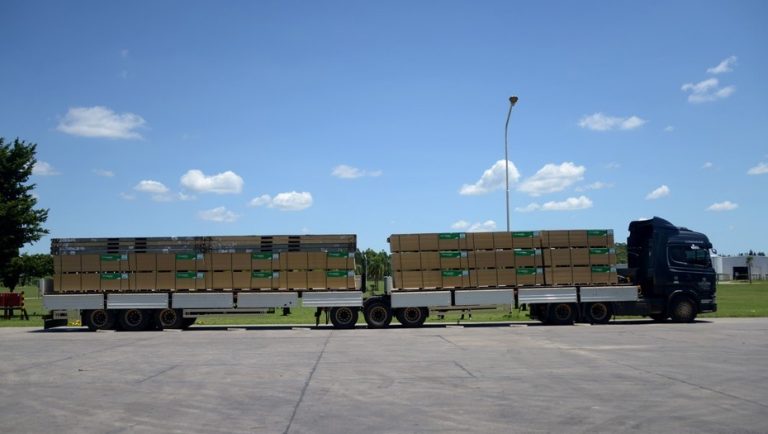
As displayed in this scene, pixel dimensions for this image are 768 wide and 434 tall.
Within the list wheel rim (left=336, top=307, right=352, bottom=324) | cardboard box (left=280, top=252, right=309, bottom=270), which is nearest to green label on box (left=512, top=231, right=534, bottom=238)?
wheel rim (left=336, top=307, right=352, bottom=324)

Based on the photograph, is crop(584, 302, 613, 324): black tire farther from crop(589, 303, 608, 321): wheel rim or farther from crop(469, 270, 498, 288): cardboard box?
crop(469, 270, 498, 288): cardboard box

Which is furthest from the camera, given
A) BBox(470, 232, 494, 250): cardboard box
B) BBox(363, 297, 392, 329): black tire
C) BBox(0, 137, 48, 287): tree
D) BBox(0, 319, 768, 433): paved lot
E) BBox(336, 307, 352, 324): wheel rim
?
BBox(0, 137, 48, 287): tree

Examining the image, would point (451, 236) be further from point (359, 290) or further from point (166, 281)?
point (166, 281)

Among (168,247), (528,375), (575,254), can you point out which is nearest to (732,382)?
(528,375)

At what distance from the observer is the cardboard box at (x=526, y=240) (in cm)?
2370

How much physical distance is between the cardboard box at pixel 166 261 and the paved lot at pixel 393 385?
5963 millimetres

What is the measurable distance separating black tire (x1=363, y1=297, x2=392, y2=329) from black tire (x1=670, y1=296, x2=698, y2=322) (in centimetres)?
1098

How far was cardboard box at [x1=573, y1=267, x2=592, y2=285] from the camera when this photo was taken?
23594mm

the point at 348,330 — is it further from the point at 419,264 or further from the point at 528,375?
the point at 528,375

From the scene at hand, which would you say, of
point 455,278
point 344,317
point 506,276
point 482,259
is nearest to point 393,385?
point 344,317

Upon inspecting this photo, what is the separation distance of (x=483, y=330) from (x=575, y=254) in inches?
212

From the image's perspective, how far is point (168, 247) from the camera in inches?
939

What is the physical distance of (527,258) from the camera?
23.6m

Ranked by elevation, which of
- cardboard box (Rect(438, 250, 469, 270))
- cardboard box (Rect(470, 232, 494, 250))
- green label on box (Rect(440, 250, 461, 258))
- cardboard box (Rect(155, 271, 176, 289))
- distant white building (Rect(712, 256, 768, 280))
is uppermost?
cardboard box (Rect(470, 232, 494, 250))
